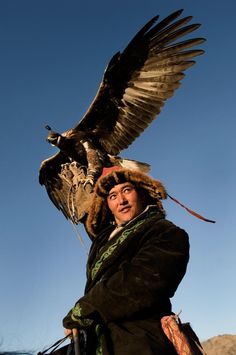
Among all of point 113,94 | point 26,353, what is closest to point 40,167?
point 113,94

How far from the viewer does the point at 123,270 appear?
83.8 inches

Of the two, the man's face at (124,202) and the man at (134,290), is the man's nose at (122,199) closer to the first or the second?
the man's face at (124,202)

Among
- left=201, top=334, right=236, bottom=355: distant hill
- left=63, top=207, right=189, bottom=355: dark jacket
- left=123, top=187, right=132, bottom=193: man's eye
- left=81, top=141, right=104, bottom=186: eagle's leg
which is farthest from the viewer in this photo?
left=201, top=334, right=236, bottom=355: distant hill

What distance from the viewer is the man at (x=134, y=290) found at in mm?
2043

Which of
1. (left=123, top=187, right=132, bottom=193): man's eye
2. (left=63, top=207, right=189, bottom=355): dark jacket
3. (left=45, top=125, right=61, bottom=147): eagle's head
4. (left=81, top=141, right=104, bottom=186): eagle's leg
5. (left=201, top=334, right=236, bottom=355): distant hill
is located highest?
(left=201, top=334, right=236, bottom=355): distant hill

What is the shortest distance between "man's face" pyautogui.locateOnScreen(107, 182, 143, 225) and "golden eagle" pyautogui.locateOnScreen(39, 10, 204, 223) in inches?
106

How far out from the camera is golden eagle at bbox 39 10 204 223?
6148mm

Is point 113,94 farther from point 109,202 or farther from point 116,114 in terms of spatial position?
point 109,202

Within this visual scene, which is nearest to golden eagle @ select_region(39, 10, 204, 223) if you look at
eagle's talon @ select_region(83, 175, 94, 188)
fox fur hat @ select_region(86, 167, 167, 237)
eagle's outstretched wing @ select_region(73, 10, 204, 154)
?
eagle's outstretched wing @ select_region(73, 10, 204, 154)

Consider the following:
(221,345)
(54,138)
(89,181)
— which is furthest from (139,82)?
(221,345)

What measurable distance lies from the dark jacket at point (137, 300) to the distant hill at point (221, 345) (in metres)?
69.3

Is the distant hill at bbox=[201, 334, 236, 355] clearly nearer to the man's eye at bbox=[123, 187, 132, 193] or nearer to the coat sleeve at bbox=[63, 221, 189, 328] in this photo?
the man's eye at bbox=[123, 187, 132, 193]

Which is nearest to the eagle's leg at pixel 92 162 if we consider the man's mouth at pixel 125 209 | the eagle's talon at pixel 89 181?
the eagle's talon at pixel 89 181

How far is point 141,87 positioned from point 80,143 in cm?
122
